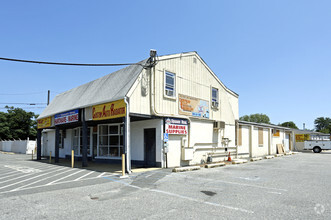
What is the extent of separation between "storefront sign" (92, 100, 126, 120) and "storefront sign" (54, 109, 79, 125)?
2.22 meters

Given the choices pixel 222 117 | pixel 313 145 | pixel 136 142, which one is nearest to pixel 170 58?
pixel 136 142

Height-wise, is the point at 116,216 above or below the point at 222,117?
below

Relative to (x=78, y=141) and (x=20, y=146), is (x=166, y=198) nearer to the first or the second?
(x=78, y=141)

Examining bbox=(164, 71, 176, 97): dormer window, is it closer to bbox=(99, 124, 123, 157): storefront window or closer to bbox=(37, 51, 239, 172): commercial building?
bbox=(37, 51, 239, 172): commercial building

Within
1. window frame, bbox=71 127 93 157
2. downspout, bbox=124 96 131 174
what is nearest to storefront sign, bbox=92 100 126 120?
downspout, bbox=124 96 131 174

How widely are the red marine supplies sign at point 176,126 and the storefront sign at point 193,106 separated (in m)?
0.74

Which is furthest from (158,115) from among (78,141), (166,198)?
(78,141)

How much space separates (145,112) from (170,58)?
410 centimetres

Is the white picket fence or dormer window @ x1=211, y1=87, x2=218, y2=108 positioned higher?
dormer window @ x1=211, y1=87, x2=218, y2=108

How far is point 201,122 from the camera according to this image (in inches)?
676

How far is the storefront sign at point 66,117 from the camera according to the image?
54.0ft

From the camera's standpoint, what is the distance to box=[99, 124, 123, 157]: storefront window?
17.3 m

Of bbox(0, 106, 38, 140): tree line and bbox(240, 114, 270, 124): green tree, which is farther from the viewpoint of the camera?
bbox(240, 114, 270, 124): green tree

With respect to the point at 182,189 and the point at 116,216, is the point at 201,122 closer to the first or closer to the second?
the point at 182,189
